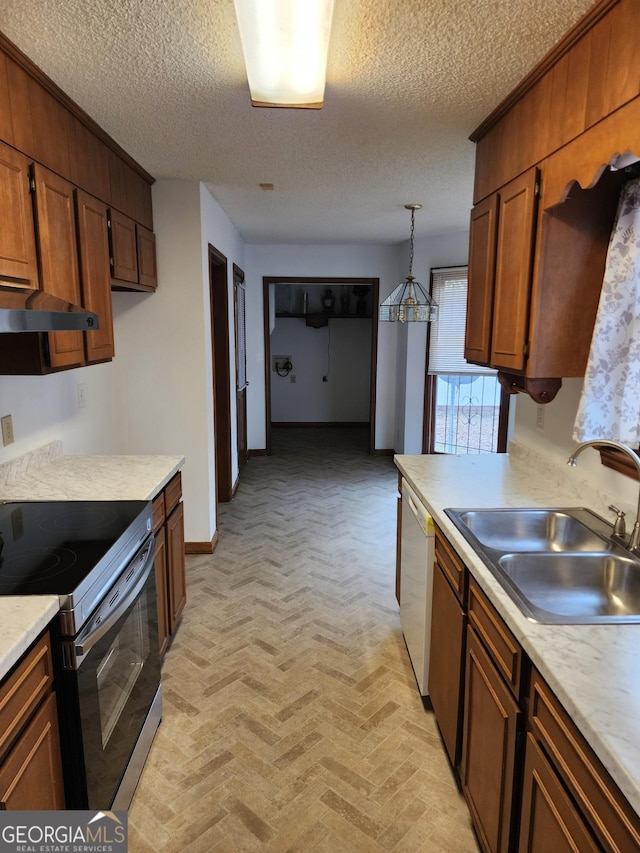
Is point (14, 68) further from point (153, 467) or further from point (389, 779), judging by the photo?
point (389, 779)

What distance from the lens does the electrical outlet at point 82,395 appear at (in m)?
2.98

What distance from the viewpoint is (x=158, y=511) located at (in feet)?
7.63

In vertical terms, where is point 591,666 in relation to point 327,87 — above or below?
below

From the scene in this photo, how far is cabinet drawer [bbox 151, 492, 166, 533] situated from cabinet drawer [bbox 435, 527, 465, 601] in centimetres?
118

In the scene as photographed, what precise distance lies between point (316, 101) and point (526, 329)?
1.19 m

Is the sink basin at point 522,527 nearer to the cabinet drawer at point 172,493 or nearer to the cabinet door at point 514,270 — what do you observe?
the cabinet door at point 514,270

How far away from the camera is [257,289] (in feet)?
20.1

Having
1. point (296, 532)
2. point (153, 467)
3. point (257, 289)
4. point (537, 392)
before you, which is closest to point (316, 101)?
point (537, 392)

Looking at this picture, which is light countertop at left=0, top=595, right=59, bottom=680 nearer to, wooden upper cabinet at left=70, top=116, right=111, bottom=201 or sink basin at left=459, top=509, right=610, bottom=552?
sink basin at left=459, top=509, right=610, bottom=552

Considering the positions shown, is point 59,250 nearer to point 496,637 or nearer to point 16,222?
point 16,222

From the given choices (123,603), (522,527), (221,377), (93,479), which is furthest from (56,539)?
(221,377)

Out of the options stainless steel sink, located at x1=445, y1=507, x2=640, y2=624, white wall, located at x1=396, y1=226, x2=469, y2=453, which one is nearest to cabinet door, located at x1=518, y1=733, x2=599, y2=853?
stainless steel sink, located at x1=445, y1=507, x2=640, y2=624

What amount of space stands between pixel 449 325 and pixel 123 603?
14.4 feet

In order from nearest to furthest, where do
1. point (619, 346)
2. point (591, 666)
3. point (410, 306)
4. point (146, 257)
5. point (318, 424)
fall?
point (591, 666) < point (619, 346) < point (146, 257) < point (410, 306) < point (318, 424)
